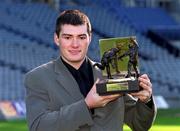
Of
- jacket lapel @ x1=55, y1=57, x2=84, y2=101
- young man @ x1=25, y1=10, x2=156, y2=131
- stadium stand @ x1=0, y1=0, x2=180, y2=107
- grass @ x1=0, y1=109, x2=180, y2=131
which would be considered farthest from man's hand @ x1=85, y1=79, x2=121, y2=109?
stadium stand @ x1=0, y1=0, x2=180, y2=107

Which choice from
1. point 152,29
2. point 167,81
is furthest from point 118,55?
point 152,29

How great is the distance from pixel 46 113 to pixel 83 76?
29cm

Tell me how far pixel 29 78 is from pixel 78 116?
35 cm

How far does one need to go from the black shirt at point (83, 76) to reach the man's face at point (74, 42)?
0.05 meters

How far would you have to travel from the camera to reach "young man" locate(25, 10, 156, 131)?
11.6 ft

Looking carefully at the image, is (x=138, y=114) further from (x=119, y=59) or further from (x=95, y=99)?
(x=95, y=99)

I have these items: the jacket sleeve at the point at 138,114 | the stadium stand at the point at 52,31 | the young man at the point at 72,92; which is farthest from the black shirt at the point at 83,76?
the stadium stand at the point at 52,31

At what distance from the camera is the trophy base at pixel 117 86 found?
3.46 m

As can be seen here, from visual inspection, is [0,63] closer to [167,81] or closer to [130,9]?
[167,81]

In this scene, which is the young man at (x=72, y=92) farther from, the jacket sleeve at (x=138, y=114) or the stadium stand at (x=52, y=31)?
the stadium stand at (x=52, y=31)

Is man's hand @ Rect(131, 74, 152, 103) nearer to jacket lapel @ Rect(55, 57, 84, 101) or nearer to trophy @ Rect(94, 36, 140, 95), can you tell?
trophy @ Rect(94, 36, 140, 95)

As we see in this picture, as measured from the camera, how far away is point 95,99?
3465 millimetres

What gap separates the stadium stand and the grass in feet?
12.3

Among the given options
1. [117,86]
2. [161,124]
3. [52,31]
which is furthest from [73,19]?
[52,31]
